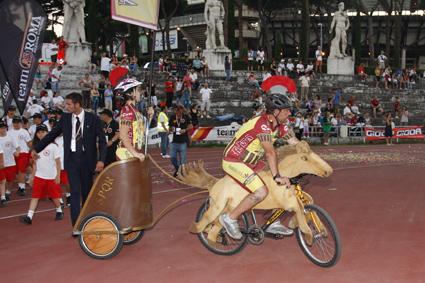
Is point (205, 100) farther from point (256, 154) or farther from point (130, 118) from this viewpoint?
point (256, 154)

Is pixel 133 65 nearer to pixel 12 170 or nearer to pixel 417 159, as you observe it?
pixel 417 159

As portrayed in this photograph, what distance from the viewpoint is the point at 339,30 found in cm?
3547

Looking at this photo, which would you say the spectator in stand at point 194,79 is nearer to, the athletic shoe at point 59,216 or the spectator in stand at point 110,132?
the spectator in stand at point 110,132

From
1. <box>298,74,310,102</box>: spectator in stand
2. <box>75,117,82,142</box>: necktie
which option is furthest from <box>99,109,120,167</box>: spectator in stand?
<box>298,74,310,102</box>: spectator in stand

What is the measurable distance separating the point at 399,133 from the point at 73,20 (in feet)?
50.8

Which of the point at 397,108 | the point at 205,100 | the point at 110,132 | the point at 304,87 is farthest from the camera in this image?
the point at 397,108

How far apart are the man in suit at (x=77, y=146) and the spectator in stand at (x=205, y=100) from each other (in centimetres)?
1956

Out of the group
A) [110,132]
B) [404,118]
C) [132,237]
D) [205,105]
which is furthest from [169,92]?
[132,237]

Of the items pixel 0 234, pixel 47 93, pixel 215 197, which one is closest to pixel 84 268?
pixel 215 197

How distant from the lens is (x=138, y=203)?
7.52 m

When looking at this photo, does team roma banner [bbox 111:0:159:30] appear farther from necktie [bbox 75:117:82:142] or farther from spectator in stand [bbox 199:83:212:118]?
spectator in stand [bbox 199:83:212:118]

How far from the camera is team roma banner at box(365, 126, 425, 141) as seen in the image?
90.6 feet

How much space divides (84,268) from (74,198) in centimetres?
125

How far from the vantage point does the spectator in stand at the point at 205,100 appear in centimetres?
2773
